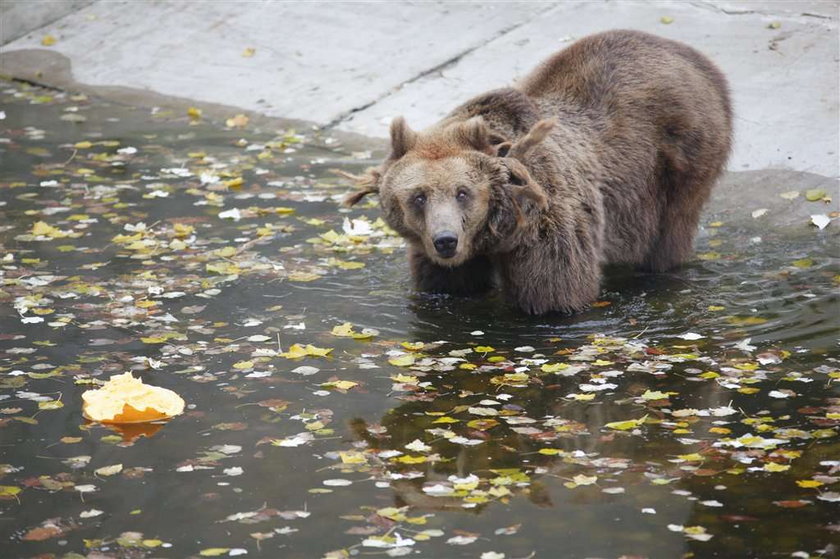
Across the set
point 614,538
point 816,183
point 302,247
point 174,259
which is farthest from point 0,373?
point 816,183

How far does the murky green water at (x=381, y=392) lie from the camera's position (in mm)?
4945

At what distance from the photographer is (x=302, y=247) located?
9.05 metres

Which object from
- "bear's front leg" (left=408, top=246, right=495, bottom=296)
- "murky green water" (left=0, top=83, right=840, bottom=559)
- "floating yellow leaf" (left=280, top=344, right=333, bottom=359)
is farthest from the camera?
"bear's front leg" (left=408, top=246, right=495, bottom=296)

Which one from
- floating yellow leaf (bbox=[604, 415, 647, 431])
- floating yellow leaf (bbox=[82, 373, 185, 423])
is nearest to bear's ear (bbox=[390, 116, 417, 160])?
floating yellow leaf (bbox=[82, 373, 185, 423])

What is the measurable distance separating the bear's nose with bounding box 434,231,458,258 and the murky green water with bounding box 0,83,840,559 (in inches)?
21.6

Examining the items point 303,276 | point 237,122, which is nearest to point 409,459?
point 303,276

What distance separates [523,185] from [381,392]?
1.67 meters

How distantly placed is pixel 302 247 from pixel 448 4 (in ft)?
17.2

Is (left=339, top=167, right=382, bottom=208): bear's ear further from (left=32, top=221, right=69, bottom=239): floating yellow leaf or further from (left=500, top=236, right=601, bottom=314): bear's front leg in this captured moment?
(left=32, top=221, right=69, bottom=239): floating yellow leaf

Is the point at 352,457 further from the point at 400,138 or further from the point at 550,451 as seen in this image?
the point at 400,138

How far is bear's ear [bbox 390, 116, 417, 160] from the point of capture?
291 inches

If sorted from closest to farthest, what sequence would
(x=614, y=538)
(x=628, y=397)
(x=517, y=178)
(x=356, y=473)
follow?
1. (x=614, y=538)
2. (x=356, y=473)
3. (x=628, y=397)
4. (x=517, y=178)

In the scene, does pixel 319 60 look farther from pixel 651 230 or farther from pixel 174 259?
pixel 651 230

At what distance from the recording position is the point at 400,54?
41.4 feet
